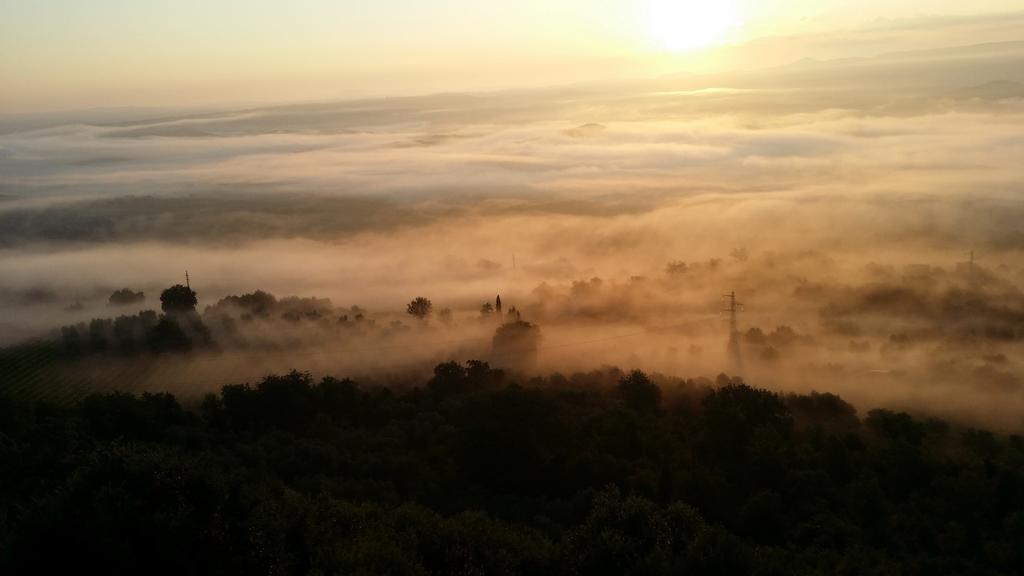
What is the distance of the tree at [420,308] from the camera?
2425 inches

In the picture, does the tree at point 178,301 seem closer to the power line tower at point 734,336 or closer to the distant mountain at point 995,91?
the power line tower at point 734,336

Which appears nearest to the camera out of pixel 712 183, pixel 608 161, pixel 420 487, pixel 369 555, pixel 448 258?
pixel 369 555

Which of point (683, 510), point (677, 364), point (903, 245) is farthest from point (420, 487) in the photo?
point (903, 245)

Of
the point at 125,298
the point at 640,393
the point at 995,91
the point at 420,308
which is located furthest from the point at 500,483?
the point at 995,91

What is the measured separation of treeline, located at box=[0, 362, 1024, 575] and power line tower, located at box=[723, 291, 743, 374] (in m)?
8.79

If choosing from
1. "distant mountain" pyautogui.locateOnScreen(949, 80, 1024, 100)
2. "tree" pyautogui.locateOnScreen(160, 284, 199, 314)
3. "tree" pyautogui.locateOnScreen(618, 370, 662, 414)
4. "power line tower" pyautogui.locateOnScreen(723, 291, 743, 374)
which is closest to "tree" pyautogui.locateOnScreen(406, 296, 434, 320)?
"tree" pyautogui.locateOnScreen(160, 284, 199, 314)

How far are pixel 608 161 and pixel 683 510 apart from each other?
138 meters

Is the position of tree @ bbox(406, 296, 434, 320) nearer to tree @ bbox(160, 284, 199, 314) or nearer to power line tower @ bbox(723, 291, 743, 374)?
tree @ bbox(160, 284, 199, 314)

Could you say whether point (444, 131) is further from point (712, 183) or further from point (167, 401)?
point (167, 401)

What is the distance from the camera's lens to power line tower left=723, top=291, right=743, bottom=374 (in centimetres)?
4625

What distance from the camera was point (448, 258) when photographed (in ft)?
322

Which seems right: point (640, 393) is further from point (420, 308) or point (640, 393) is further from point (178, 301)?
point (178, 301)

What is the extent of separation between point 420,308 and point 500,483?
38.4 metres

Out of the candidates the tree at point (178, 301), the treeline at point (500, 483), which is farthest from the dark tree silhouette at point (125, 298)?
the treeline at point (500, 483)
